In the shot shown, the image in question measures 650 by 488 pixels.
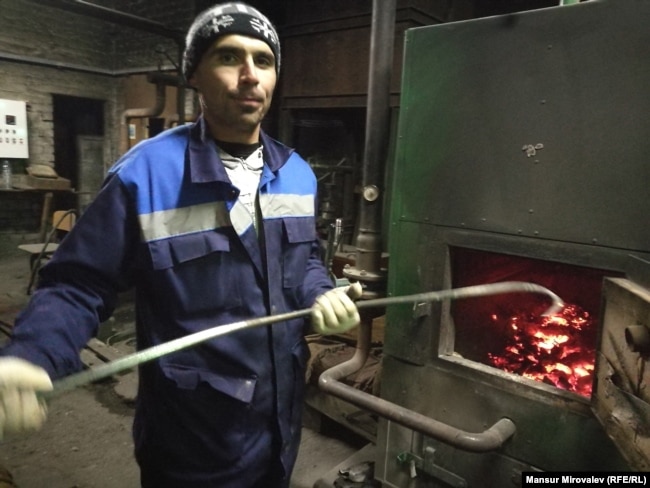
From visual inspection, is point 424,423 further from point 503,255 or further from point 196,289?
point 196,289

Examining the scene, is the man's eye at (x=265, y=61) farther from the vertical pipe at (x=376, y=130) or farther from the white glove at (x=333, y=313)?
the vertical pipe at (x=376, y=130)

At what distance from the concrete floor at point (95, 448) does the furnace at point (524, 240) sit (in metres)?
0.80

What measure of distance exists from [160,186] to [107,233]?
7.9 inches

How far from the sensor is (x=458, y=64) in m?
1.95

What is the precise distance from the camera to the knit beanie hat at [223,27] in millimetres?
1435

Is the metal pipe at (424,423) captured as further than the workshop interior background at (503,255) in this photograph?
Yes

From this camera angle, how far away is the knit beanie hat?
1.43 metres

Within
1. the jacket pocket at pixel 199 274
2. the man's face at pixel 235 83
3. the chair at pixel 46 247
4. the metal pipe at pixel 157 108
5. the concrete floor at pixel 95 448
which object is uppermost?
the metal pipe at pixel 157 108

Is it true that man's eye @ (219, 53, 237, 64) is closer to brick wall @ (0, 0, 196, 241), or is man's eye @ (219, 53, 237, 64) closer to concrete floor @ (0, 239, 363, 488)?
concrete floor @ (0, 239, 363, 488)

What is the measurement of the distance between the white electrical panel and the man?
7601 millimetres

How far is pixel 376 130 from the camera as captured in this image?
2.35m

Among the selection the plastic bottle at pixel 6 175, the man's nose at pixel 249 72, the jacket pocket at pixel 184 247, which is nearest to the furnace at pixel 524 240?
the man's nose at pixel 249 72

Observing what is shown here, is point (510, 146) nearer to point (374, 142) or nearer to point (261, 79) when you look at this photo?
point (374, 142)

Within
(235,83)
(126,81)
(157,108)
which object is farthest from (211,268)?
(126,81)
